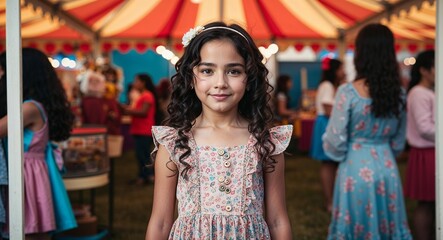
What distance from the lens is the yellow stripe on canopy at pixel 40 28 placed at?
8.42 meters

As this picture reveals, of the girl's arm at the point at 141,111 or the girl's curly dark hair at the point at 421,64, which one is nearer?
the girl's curly dark hair at the point at 421,64

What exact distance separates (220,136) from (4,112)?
1639 millimetres

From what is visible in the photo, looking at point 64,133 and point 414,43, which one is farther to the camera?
point 414,43

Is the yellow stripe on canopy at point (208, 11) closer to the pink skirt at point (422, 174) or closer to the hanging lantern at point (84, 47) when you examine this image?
the hanging lantern at point (84, 47)

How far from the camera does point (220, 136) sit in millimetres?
2002

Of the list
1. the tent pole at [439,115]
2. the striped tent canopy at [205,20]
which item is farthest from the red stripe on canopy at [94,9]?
the tent pole at [439,115]

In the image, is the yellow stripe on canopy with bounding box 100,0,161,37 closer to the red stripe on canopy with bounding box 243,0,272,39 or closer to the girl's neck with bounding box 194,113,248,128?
the red stripe on canopy with bounding box 243,0,272,39

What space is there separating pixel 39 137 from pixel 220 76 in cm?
161

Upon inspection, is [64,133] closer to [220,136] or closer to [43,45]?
[220,136]

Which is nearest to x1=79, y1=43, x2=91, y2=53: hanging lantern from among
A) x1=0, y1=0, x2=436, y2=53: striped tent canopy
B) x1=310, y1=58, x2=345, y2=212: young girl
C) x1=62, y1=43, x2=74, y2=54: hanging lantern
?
x1=0, y1=0, x2=436, y2=53: striped tent canopy

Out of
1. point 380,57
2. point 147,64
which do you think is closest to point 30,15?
point 380,57

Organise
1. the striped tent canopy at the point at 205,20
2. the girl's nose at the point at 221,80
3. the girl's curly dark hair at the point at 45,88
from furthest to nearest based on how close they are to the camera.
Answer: the striped tent canopy at the point at 205,20
the girl's curly dark hair at the point at 45,88
the girl's nose at the point at 221,80

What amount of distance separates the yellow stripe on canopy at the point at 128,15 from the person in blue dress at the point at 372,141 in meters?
4.64

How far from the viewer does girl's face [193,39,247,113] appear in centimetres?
190
